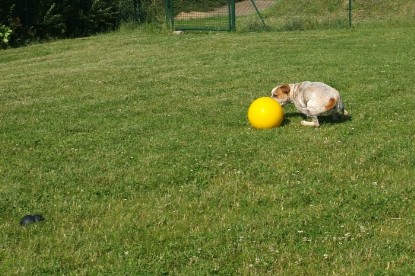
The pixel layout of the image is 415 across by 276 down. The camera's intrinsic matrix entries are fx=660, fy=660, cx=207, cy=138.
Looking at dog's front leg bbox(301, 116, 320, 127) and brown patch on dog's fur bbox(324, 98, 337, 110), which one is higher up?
brown patch on dog's fur bbox(324, 98, 337, 110)

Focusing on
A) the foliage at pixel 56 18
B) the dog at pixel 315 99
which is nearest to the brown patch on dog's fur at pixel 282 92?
the dog at pixel 315 99

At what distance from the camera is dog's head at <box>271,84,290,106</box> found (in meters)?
9.59

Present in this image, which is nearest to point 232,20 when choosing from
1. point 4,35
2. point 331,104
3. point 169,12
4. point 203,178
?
point 169,12

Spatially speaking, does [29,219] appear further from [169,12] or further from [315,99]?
[169,12]

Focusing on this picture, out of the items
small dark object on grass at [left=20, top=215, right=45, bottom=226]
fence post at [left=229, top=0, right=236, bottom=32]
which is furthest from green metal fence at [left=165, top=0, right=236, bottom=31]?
small dark object on grass at [left=20, top=215, right=45, bottom=226]

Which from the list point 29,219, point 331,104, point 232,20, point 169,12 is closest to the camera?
point 29,219

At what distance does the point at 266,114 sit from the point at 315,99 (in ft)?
2.29

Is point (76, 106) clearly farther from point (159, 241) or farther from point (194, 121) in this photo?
point (159, 241)

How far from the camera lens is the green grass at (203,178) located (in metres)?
5.20

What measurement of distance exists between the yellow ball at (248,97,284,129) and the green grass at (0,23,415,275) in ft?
0.55

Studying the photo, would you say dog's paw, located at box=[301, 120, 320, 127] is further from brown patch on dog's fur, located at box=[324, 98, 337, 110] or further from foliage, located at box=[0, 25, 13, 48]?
foliage, located at box=[0, 25, 13, 48]

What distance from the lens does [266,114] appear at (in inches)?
358

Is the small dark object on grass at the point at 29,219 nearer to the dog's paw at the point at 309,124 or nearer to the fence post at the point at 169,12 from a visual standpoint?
the dog's paw at the point at 309,124

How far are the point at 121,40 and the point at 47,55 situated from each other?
332 cm
